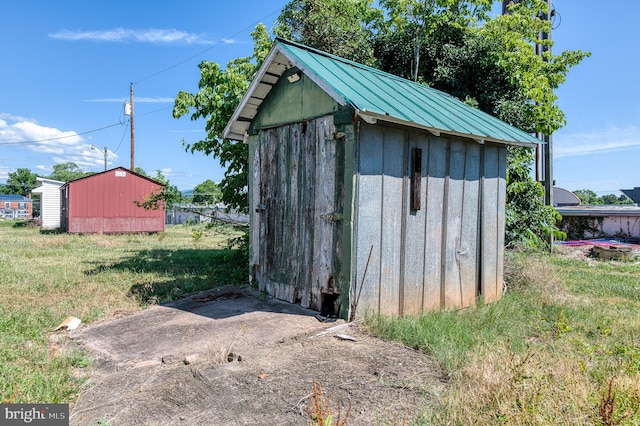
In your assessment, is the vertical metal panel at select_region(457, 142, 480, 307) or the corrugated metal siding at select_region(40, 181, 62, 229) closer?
the vertical metal panel at select_region(457, 142, 480, 307)

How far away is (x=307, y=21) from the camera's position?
12.2 meters

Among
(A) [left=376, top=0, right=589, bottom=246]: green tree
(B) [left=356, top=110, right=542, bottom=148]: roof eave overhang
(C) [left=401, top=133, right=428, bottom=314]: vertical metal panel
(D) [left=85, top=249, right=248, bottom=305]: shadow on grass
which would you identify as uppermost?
(A) [left=376, top=0, right=589, bottom=246]: green tree

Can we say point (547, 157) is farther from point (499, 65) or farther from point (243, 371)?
point (243, 371)

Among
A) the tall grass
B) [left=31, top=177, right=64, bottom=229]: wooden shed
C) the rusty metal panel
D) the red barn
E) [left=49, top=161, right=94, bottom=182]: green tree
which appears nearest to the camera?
the tall grass

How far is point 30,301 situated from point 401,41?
1064cm

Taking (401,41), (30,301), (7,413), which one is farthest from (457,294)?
(401,41)

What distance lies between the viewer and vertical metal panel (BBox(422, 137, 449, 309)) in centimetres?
552

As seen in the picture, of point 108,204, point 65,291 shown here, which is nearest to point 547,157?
point 65,291

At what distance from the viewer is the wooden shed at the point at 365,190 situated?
4.84 meters

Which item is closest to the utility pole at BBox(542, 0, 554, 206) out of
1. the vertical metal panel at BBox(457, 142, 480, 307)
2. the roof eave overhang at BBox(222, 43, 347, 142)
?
the vertical metal panel at BBox(457, 142, 480, 307)

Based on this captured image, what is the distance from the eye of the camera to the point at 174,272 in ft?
28.6

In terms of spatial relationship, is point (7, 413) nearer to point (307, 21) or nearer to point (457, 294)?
point (457, 294)

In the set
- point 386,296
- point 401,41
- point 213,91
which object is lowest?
point 386,296

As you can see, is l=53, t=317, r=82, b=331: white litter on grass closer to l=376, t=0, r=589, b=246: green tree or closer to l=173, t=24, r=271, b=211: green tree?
l=173, t=24, r=271, b=211: green tree
